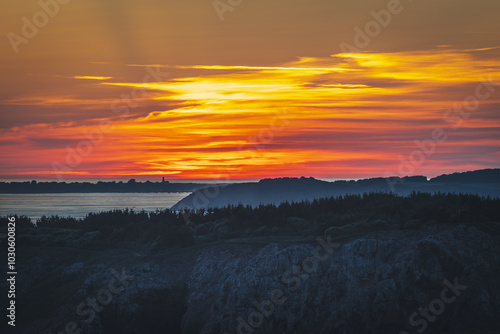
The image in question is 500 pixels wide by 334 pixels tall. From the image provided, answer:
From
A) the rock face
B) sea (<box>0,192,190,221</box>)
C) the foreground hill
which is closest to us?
the rock face

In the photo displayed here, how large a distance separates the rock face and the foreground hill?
76.3 metres

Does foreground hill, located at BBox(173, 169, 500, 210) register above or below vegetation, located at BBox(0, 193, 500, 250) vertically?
above

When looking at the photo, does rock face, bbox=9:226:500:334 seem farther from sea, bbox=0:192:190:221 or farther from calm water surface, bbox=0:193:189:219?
calm water surface, bbox=0:193:189:219

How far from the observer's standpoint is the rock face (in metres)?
28.5

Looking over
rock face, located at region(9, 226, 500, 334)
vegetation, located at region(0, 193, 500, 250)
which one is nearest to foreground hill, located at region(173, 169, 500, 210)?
vegetation, located at region(0, 193, 500, 250)

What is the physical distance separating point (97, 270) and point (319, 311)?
50.5 ft

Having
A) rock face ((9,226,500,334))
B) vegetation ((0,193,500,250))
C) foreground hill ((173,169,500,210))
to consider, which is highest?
foreground hill ((173,169,500,210))

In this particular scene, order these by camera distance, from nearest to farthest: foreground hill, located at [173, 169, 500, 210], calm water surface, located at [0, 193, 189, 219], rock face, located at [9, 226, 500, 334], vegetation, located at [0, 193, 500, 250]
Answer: rock face, located at [9, 226, 500, 334] < vegetation, located at [0, 193, 500, 250] < calm water surface, located at [0, 193, 189, 219] < foreground hill, located at [173, 169, 500, 210]

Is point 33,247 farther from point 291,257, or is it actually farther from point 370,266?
point 370,266

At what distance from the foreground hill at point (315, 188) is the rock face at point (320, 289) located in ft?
250

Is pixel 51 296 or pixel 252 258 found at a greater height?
pixel 252 258

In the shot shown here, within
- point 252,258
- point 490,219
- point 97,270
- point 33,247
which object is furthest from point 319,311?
point 33,247

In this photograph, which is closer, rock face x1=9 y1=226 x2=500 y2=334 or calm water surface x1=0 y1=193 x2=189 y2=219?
rock face x1=9 y1=226 x2=500 y2=334

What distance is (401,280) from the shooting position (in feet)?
97.0
